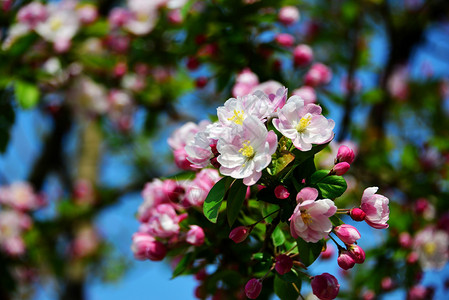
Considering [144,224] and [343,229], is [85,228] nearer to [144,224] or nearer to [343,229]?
[144,224]

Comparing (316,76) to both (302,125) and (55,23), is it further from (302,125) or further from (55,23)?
(55,23)

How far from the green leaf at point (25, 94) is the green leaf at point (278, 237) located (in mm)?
1574

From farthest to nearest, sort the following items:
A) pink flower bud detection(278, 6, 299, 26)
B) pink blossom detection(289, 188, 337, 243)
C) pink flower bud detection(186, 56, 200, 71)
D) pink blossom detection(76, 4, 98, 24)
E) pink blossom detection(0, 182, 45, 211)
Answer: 1. pink blossom detection(0, 182, 45, 211)
2. pink blossom detection(76, 4, 98, 24)
3. pink flower bud detection(186, 56, 200, 71)
4. pink flower bud detection(278, 6, 299, 26)
5. pink blossom detection(289, 188, 337, 243)

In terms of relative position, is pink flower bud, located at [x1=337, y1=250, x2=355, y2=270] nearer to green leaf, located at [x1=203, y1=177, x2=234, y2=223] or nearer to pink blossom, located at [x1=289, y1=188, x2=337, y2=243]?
pink blossom, located at [x1=289, y1=188, x2=337, y2=243]

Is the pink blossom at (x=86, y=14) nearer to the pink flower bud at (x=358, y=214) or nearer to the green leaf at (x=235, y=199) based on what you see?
the green leaf at (x=235, y=199)

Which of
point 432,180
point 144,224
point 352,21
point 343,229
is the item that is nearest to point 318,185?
point 343,229

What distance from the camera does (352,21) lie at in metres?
3.04

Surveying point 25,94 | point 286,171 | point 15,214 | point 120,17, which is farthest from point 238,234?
point 15,214

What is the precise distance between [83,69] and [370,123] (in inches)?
86.0

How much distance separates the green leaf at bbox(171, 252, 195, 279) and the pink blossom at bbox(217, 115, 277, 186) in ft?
1.30

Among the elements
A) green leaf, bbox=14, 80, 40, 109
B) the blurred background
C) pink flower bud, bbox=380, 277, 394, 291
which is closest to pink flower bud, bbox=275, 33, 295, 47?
the blurred background

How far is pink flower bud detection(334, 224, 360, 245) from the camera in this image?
1.02 m

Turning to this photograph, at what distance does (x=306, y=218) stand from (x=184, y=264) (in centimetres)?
47

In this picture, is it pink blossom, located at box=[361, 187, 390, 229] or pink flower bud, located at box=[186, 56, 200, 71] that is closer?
pink blossom, located at box=[361, 187, 390, 229]
